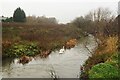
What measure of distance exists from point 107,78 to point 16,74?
647 cm

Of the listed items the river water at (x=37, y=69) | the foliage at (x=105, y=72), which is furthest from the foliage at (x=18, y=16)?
the foliage at (x=105, y=72)

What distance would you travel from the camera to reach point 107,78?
9.70 meters

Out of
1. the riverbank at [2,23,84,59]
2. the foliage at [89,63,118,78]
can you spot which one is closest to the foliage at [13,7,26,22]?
the riverbank at [2,23,84,59]

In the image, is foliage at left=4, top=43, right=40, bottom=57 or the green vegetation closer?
the green vegetation

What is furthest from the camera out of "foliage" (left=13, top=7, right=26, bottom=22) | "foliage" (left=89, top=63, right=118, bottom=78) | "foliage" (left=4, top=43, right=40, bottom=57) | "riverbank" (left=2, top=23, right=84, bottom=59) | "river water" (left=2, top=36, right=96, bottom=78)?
"foliage" (left=13, top=7, right=26, bottom=22)

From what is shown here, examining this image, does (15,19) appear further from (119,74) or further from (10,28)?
(119,74)

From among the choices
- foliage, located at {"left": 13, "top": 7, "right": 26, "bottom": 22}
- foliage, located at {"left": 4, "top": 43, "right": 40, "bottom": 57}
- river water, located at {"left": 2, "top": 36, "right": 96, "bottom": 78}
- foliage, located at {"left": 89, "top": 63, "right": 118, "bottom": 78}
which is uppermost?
foliage, located at {"left": 13, "top": 7, "right": 26, "bottom": 22}

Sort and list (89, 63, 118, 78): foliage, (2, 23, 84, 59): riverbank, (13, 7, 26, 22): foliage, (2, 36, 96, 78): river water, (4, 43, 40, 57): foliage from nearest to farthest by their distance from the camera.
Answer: (89, 63, 118, 78): foliage
(2, 36, 96, 78): river water
(4, 43, 40, 57): foliage
(2, 23, 84, 59): riverbank
(13, 7, 26, 22): foliage

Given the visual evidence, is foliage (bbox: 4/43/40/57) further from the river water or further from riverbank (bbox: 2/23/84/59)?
the river water

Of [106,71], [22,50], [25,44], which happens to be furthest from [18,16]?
[106,71]

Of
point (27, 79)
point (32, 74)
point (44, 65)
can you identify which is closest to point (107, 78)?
point (27, 79)

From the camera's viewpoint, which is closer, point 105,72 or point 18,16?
point 105,72

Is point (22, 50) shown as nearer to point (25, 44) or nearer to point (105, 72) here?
point (25, 44)

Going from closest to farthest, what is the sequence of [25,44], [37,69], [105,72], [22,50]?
[105,72] < [37,69] < [22,50] < [25,44]
